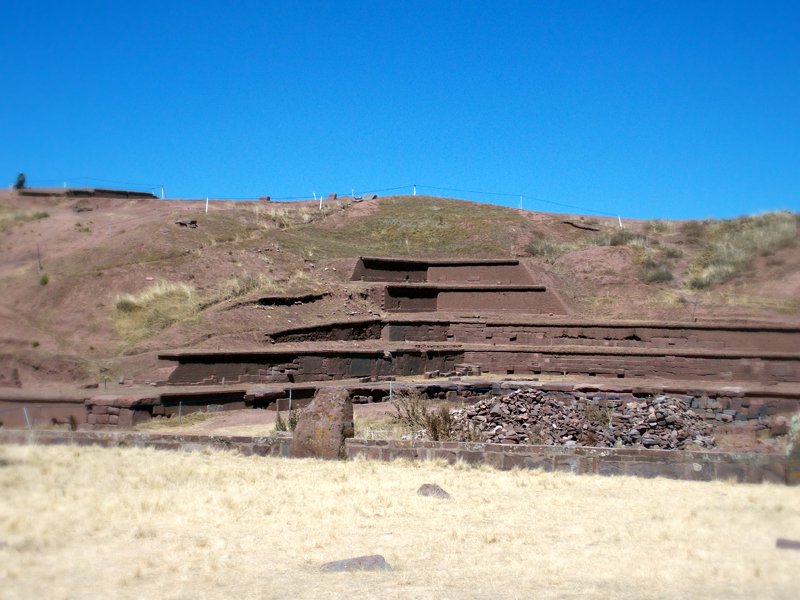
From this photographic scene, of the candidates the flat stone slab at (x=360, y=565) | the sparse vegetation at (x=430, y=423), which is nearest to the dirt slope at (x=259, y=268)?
the sparse vegetation at (x=430, y=423)

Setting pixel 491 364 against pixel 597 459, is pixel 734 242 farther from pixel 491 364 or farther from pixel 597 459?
pixel 597 459

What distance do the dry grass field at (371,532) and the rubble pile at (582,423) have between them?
3.29 m

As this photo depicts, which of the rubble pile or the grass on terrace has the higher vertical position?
the grass on terrace

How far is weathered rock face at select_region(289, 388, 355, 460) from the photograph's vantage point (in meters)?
9.14

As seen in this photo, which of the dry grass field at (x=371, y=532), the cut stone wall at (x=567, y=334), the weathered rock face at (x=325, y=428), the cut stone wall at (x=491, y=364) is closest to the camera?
the dry grass field at (x=371, y=532)

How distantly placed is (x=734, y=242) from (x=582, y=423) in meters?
20.1

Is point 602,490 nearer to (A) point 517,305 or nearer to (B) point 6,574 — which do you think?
(B) point 6,574

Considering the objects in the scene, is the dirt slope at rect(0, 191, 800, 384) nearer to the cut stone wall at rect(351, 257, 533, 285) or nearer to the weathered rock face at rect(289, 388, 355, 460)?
the cut stone wall at rect(351, 257, 533, 285)

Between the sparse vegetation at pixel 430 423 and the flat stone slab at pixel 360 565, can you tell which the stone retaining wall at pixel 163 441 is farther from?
the flat stone slab at pixel 360 565

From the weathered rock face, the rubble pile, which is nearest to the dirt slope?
the rubble pile

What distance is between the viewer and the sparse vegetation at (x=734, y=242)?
25.5 metres

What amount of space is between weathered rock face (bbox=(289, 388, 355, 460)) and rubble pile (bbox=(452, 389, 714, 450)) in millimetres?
2490

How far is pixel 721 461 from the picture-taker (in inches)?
313

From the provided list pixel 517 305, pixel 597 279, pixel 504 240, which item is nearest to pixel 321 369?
pixel 517 305
